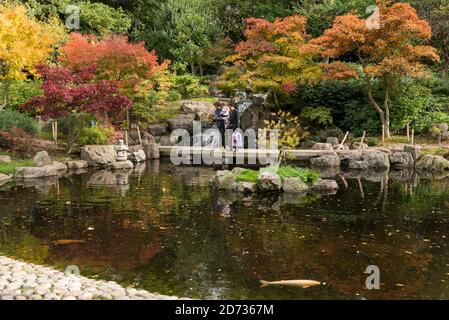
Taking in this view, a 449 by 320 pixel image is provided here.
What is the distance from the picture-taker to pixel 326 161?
19453 mm

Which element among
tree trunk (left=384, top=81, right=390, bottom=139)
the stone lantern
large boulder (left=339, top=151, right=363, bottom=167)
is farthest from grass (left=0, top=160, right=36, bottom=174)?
tree trunk (left=384, top=81, right=390, bottom=139)

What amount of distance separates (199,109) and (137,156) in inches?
219

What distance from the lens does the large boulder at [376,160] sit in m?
19.3

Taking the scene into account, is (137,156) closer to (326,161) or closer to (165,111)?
(165,111)

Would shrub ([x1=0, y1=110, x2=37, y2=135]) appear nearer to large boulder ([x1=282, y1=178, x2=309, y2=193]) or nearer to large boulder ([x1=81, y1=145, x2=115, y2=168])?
large boulder ([x1=81, y1=145, x2=115, y2=168])

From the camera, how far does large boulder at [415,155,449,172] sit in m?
18.8

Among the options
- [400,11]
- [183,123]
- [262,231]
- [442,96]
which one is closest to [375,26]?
[400,11]

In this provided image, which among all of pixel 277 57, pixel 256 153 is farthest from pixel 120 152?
pixel 277 57

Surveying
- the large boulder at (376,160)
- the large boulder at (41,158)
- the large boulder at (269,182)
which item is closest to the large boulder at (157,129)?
the large boulder at (41,158)

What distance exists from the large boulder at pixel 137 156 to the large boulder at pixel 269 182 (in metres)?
8.79

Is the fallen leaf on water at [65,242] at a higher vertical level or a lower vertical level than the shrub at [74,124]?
lower

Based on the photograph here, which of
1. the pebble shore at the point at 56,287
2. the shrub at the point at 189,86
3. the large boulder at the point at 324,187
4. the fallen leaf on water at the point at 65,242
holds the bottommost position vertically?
the pebble shore at the point at 56,287

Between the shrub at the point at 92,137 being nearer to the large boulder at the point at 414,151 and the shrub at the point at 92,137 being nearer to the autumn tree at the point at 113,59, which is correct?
the autumn tree at the point at 113,59

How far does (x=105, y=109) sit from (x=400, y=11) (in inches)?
482
